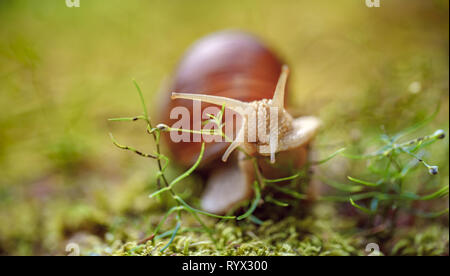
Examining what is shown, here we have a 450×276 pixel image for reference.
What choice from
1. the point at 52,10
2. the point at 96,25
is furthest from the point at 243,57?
the point at 52,10

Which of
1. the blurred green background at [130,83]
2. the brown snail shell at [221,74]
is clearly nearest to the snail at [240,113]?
the brown snail shell at [221,74]

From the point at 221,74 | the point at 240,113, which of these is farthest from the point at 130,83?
the point at 240,113

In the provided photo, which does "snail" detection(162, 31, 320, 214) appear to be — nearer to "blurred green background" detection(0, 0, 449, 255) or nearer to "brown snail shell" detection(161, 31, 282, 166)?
"brown snail shell" detection(161, 31, 282, 166)

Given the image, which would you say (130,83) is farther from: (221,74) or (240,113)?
(240,113)

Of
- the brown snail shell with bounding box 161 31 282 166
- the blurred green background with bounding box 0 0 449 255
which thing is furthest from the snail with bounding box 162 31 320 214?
the blurred green background with bounding box 0 0 449 255

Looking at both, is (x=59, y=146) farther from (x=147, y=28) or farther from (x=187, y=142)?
(x=147, y=28)
